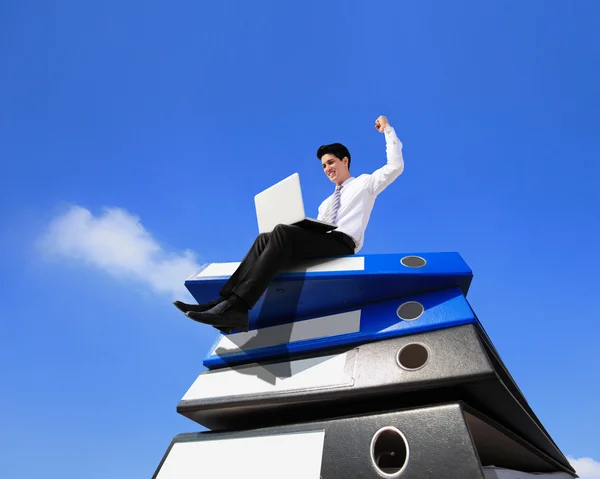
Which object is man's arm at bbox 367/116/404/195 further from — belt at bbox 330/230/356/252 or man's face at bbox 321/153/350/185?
belt at bbox 330/230/356/252

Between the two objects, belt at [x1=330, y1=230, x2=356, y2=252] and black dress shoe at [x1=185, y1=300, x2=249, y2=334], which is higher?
belt at [x1=330, y1=230, x2=356, y2=252]

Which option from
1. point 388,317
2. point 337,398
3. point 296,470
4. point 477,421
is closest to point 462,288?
point 388,317

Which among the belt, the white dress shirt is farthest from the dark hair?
the belt

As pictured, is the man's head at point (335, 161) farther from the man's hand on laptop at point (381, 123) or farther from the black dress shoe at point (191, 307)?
the black dress shoe at point (191, 307)

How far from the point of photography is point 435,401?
5.59 ft

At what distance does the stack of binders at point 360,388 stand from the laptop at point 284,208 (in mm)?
225

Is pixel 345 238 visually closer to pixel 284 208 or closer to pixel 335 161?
pixel 284 208

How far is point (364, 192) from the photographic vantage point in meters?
2.62

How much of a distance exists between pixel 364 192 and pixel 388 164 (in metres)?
0.25

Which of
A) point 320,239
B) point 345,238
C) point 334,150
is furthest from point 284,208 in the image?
point 334,150

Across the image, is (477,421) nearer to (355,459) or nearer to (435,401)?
(435,401)

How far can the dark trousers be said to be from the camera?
6.64 ft

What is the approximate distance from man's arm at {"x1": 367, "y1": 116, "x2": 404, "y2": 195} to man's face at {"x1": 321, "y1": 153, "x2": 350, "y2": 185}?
23 centimetres

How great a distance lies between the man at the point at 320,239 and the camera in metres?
1.98
